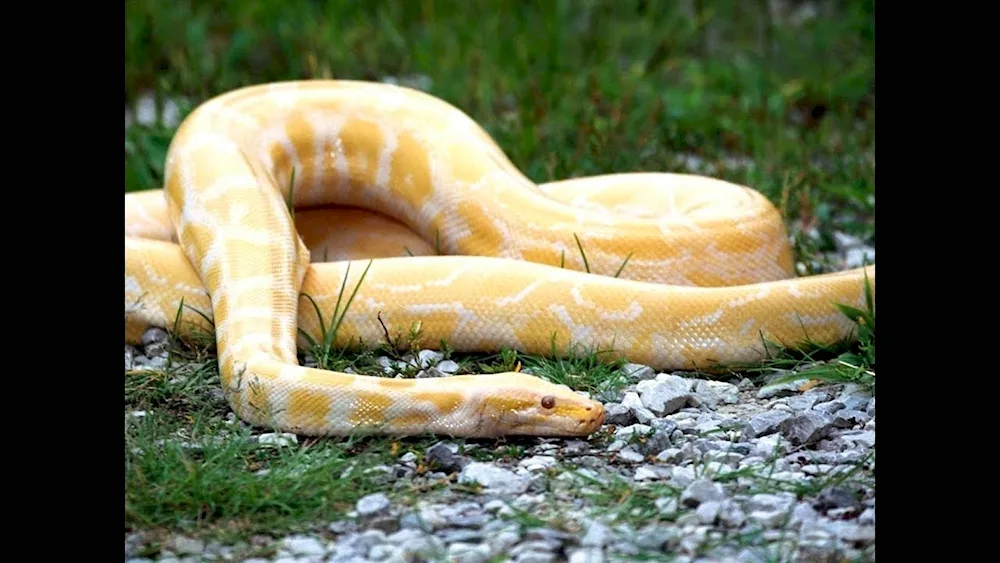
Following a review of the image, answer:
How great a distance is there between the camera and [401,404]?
183 inches

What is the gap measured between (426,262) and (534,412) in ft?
4.64

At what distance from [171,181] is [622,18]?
Answer: 6200 mm

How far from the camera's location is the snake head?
15.4 feet

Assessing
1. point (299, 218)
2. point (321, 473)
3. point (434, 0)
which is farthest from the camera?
point (434, 0)

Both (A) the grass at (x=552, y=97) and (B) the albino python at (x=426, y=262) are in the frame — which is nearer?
(B) the albino python at (x=426, y=262)

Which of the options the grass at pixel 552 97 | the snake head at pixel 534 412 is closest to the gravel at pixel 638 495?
the snake head at pixel 534 412

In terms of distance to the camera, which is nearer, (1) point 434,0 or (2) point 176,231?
(2) point 176,231

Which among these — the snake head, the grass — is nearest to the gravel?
the snake head

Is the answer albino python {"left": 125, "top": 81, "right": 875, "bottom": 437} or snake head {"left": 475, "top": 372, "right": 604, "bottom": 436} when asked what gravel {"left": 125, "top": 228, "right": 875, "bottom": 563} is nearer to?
snake head {"left": 475, "top": 372, "right": 604, "bottom": 436}

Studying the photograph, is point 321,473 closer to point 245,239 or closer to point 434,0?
point 245,239

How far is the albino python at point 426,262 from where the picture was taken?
4.75 metres

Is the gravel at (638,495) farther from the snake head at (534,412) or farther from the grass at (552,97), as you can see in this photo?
the grass at (552,97)
